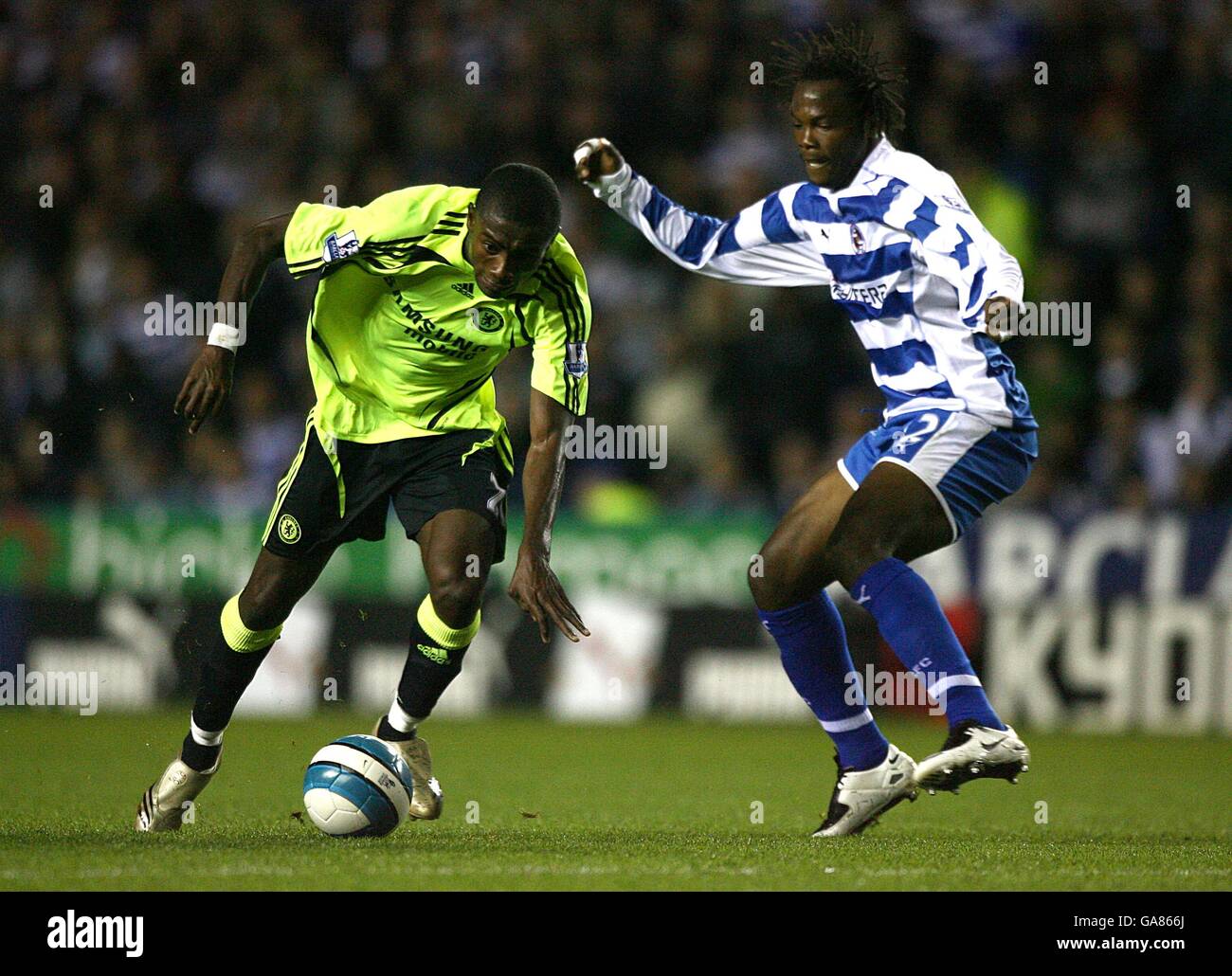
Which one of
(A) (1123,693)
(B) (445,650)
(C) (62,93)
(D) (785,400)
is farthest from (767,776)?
(C) (62,93)

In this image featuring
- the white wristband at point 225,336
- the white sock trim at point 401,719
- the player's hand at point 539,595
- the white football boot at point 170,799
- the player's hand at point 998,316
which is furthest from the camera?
the white sock trim at point 401,719

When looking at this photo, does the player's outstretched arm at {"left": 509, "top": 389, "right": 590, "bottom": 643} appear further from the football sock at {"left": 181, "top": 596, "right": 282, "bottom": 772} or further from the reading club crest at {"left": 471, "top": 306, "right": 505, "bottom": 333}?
the football sock at {"left": 181, "top": 596, "right": 282, "bottom": 772}

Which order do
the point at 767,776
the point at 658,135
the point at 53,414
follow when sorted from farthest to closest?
the point at 658,135, the point at 53,414, the point at 767,776

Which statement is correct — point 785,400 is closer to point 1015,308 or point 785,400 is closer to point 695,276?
point 695,276

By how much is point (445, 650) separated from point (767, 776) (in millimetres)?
2523

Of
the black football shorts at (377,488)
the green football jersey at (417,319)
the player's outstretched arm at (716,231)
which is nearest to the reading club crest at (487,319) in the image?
the green football jersey at (417,319)

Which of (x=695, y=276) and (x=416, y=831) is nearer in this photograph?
(x=416, y=831)

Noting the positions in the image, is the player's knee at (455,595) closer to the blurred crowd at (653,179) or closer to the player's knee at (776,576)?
the player's knee at (776,576)

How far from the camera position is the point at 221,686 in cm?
573

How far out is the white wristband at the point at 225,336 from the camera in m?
5.51

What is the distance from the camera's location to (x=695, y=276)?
12.2m

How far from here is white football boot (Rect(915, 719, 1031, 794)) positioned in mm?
5039

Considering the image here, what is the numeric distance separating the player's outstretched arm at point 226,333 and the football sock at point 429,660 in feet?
3.20

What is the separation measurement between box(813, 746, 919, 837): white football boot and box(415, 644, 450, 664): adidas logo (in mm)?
Result: 1333
